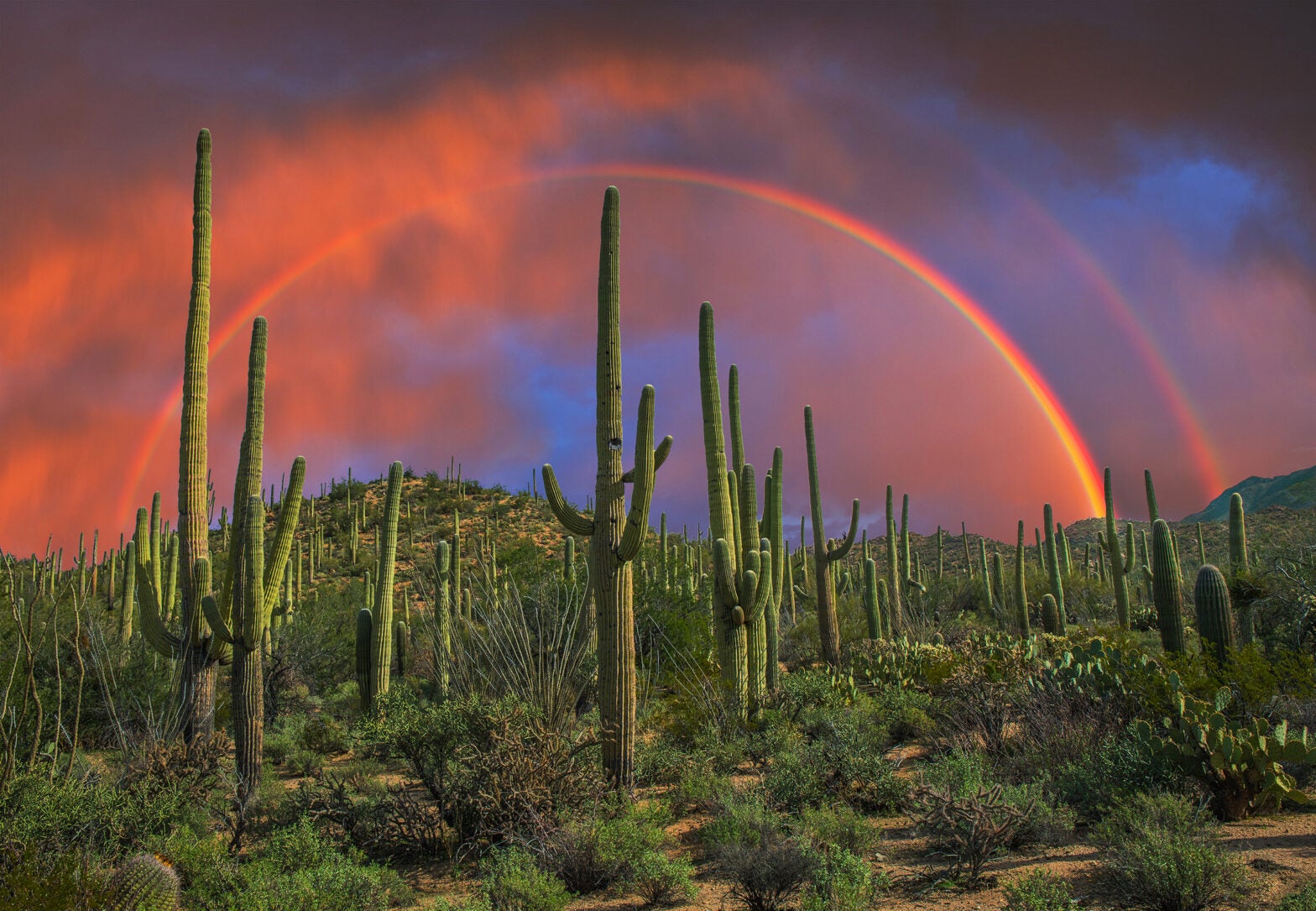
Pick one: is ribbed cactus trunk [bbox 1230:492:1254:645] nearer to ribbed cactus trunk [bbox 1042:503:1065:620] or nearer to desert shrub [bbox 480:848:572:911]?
ribbed cactus trunk [bbox 1042:503:1065:620]

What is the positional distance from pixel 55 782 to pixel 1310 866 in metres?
11.0

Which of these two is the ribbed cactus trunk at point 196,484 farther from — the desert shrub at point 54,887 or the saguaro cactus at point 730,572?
the saguaro cactus at point 730,572

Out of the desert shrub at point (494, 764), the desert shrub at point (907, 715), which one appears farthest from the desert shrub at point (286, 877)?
the desert shrub at point (907, 715)

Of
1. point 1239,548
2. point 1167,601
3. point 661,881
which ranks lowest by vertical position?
point 661,881

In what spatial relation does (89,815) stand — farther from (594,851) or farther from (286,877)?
(594,851)

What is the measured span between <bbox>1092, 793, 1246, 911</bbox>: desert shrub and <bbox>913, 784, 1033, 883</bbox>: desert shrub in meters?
0.75

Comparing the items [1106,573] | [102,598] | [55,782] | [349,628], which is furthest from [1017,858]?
[1106,573]

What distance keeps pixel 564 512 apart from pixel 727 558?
3450 mm

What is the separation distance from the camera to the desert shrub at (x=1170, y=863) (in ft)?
18.8

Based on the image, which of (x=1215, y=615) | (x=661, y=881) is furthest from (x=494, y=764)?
(x=1215, y=615)

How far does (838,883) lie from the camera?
19.3ft

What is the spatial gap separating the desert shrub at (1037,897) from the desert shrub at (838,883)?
969mm

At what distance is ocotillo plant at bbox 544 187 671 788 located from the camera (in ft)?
29.8

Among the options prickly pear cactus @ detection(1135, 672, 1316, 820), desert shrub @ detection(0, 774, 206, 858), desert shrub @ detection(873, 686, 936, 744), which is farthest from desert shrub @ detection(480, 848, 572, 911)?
desert shrub @ detection(873, 686, 936, 744)
